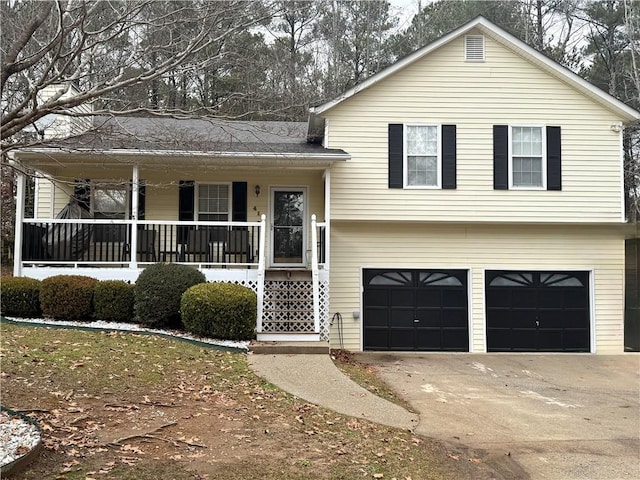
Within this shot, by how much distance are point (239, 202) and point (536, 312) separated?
7867 mm

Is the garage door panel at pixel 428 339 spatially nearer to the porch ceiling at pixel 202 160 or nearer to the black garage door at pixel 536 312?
the black garage door at pixel 536 312

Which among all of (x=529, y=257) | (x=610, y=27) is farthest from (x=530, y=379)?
(x=610, y=27)

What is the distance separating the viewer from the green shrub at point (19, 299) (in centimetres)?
1062

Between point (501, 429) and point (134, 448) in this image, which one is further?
point (501, 429)

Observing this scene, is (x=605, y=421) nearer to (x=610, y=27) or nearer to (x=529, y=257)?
(x=529, y=257)

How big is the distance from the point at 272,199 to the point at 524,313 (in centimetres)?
689

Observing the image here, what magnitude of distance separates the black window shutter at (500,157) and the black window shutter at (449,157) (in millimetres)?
992

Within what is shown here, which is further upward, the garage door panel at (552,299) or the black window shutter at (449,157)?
the black window shutter at (449,157)

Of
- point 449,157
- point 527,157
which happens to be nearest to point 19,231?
point 449,157

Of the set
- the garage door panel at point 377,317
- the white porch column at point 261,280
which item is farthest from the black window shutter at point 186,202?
the garage door panel at point 377,317

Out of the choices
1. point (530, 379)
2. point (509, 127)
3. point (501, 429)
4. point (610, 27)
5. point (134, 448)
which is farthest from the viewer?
point (610, 27)

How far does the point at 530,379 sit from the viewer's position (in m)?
10.2

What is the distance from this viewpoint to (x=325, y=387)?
25.2 ft

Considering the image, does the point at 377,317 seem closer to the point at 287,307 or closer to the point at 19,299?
the point at 287,307
